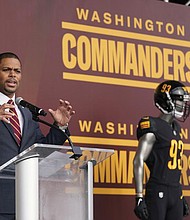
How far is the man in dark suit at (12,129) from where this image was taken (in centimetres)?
264

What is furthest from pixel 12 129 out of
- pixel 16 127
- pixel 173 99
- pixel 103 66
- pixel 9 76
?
pixel 103 66

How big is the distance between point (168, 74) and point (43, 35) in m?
1.03

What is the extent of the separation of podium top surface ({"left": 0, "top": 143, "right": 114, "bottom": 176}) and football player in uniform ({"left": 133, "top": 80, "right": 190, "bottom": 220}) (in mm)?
1300

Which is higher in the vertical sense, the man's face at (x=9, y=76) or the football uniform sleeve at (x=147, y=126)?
the man's face at (x=9, y=76)

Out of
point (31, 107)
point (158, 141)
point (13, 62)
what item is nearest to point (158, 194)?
point (158, 141)

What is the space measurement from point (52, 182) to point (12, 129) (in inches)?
35.3

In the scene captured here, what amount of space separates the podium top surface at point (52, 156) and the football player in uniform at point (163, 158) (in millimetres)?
1300

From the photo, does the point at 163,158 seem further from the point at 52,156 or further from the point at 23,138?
the point at 52,156

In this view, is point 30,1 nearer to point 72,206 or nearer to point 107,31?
point 107,31

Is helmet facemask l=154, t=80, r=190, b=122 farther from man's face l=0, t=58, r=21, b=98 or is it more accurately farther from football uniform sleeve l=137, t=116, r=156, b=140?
man's face l=0, t=58, r=21, b=98

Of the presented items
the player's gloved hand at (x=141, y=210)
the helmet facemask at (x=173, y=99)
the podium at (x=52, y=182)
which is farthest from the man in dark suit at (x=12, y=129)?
the helmet facemask at (x=173, y=99)

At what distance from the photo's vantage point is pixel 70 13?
4340mm

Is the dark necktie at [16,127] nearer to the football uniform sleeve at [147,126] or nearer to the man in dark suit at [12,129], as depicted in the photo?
the man in dark suit at [12,129]

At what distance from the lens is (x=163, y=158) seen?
3752 mm
